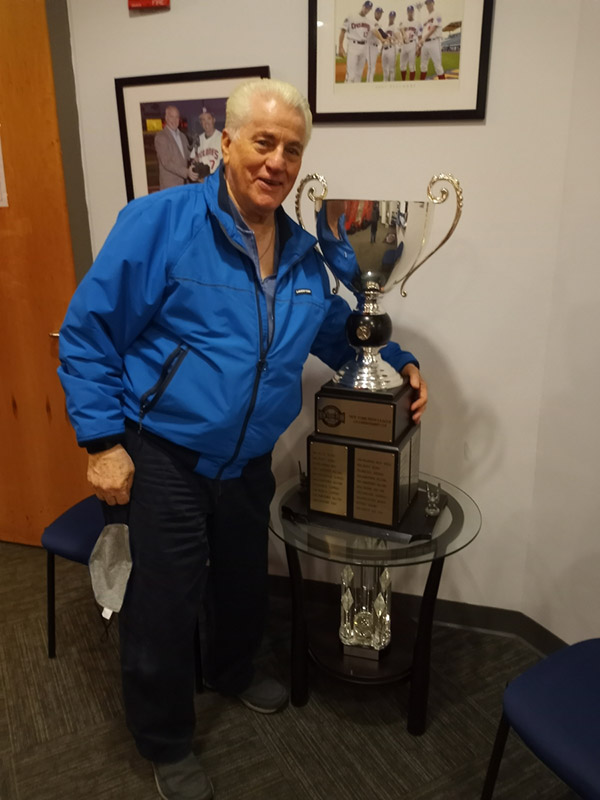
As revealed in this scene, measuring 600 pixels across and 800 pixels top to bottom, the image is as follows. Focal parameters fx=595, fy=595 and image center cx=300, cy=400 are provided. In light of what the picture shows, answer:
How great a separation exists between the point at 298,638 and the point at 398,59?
1.52 meters

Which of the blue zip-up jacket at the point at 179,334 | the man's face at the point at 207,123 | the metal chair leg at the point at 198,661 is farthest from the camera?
the man's face at the point at 207,123

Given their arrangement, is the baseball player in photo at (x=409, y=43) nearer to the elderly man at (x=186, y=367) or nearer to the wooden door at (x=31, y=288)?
the elderly man at (x=186, y=367)

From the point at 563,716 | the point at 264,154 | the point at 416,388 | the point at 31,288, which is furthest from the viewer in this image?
the point at 31,288

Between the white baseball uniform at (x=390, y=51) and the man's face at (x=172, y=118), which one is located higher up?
the white baseball uniform at (x=390, y=51)

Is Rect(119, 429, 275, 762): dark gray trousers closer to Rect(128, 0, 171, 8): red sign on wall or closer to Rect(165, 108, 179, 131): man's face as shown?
Rect(165, 108, 179, 131): man's face

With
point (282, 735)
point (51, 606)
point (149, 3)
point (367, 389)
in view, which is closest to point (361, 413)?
point (367, 389)

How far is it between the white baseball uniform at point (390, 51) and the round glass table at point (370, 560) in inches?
42.4

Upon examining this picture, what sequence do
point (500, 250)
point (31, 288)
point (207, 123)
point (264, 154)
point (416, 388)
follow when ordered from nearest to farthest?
1. point (264, 154)
2. point (416, 388)
3. point (500, 250)
4. point (207, 123)
5. point (31, 288)

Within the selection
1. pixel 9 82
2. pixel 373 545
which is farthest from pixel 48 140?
pixel 373 545

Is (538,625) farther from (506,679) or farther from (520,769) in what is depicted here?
(520,769)

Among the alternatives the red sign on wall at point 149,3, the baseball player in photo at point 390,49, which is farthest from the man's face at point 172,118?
the baseball player in photo at point 390,49

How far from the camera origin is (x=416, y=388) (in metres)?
1.47

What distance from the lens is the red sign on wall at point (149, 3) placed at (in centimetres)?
164

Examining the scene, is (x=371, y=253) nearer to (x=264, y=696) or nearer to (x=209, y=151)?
(x=209, y=151)
